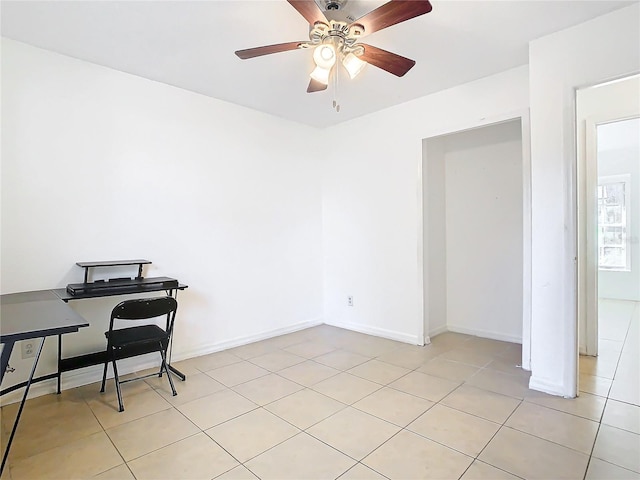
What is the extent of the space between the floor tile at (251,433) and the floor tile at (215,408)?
0.07 meters

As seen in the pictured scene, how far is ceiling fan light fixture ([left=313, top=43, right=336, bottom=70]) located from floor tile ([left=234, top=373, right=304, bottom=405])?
2.29 meters

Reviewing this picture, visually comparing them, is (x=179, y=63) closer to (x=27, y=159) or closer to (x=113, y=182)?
(x=113, y=182)

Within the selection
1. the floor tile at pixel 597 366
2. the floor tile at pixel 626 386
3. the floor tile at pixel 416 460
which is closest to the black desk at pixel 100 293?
the floor tile at pixel 416 460

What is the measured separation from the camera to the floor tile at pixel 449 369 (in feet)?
9.35

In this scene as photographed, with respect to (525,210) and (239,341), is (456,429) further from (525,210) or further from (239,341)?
(239,341)

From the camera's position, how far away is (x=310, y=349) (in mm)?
3582

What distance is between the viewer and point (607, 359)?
3.19 meters

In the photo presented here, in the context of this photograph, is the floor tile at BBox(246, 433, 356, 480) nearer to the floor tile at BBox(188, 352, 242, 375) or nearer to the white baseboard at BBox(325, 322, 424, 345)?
the floor tile at BBox(188, 352, 242, 375)

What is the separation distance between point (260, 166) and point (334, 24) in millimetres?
2152

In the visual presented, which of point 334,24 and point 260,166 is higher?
point 334,24

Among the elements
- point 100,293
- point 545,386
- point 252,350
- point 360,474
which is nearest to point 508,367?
point 545,386

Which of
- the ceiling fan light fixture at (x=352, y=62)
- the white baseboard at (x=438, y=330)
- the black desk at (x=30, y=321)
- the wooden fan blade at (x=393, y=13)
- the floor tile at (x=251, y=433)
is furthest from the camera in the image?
the white baseboard at (x=438, y=330)

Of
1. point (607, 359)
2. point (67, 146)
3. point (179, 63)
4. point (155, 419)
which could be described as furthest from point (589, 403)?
point (67, 146)

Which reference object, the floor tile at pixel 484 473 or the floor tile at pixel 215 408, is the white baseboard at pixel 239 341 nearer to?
the floor tile at pixel 215 408
